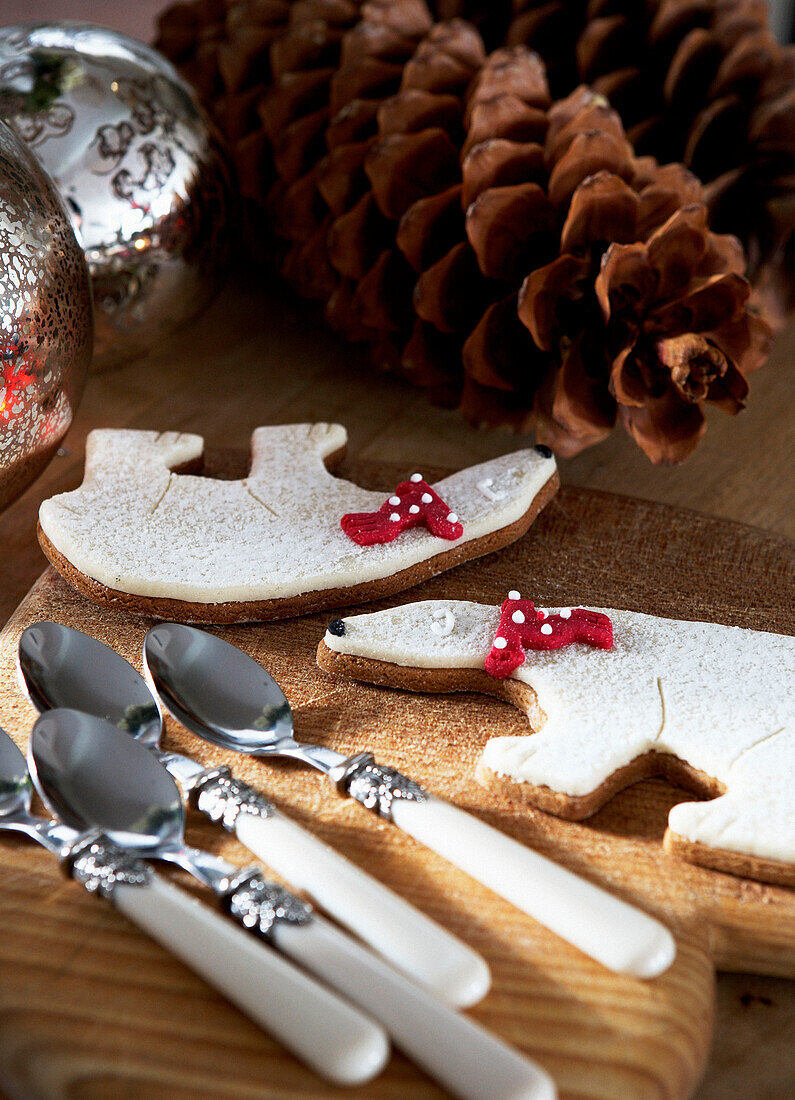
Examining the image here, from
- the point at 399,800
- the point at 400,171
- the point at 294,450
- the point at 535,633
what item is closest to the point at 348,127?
the point at 400,171

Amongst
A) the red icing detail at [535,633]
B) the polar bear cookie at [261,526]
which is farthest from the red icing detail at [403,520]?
the red icing detail at [535,633]

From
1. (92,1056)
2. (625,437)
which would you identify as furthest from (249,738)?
(625,437)

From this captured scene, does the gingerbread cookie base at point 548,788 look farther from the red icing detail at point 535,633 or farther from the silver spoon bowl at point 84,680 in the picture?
the silver spoon bowl at point 84,680

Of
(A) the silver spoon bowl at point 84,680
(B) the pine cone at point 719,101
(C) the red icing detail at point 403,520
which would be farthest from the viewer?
(B) the pine cone at point 719,101

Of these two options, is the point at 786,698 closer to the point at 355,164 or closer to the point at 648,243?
the point at 648,243

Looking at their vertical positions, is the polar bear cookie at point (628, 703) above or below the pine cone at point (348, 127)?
below

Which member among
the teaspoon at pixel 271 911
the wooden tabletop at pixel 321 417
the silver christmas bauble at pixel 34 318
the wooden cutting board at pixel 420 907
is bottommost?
the wooden tabletop at pixel 321 417

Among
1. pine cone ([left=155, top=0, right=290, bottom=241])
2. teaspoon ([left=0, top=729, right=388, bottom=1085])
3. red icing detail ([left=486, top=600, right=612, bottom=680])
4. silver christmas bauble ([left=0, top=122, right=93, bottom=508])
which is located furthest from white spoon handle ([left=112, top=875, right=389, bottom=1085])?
pine cone ([left=155, top=0, right=290, bottom=241])

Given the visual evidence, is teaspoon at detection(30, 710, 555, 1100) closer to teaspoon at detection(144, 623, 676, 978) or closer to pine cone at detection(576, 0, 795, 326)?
teaspoon at detection(144, 623, 676, 978)
